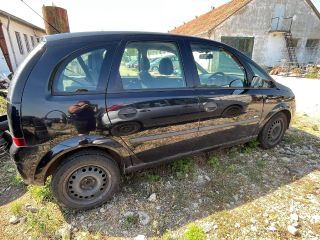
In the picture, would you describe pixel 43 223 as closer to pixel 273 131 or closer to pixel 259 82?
pixel 259 82

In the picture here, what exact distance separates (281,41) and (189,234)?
2294 cm

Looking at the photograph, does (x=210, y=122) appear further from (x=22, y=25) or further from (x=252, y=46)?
(x=252, y=46)

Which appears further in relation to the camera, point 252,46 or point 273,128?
point 252,46

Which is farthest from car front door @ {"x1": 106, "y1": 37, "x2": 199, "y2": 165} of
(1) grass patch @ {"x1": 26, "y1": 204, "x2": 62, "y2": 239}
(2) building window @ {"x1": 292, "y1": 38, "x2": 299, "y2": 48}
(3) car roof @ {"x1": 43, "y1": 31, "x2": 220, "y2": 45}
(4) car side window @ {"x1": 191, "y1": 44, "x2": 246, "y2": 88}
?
(2) building window @ {"x1": 292, "y1": 38, "x2": 299, "y2": 48}

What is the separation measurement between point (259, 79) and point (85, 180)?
271cm

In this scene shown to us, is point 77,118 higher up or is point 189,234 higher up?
point 77,118

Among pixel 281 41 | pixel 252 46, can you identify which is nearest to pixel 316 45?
pixel 281 41

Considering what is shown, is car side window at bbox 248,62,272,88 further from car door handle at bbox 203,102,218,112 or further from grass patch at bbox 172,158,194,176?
grass patch at bbox 172,158,194,176

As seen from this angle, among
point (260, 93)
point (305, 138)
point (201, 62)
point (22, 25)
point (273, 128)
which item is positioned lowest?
point (305, 138)

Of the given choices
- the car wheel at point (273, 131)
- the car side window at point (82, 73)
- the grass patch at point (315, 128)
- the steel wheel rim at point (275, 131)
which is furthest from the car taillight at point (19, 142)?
the grass patch at point (315, 128)

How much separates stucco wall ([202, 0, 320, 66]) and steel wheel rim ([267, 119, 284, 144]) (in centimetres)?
1514

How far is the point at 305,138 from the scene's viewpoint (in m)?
4.41

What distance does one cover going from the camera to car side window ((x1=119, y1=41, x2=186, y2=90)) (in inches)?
96.1

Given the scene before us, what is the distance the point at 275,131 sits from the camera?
3885 mm
